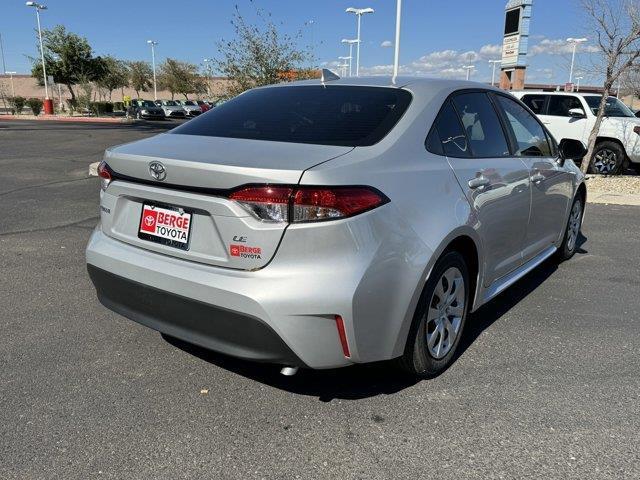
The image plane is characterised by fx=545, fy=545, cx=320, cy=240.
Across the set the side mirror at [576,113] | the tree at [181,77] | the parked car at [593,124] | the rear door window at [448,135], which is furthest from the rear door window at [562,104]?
the tree at [181,77]

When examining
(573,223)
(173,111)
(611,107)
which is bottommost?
(573,223)

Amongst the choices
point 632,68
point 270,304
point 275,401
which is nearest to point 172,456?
point 275,401

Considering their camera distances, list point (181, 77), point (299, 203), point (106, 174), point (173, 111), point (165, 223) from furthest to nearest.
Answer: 1. point (181, 77)
2. point (173, 111)
3. point (106, 174)
4. point (165, 223)
5. point (299, 203)

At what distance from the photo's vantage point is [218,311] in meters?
2.48

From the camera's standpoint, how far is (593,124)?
40.1 feet

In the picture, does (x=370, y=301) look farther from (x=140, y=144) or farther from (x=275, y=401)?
(x=140, y=144)

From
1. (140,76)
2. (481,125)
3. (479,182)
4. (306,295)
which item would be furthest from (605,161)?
(140,76)

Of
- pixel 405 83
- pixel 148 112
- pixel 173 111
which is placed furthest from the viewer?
pixel 173 111

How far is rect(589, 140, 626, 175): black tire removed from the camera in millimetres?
11883

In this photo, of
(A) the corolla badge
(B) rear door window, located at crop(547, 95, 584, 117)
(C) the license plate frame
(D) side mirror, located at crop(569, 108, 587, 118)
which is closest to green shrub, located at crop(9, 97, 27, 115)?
(B) rear door window, located at crop(547, 95, 584, 117)

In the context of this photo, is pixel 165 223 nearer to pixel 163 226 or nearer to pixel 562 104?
pixel 163 226

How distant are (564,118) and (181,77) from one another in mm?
63331

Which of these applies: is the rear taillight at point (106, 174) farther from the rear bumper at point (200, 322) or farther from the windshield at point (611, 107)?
the windshield at point (611, 107)

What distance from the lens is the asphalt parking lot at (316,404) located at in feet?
7.97
